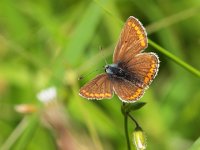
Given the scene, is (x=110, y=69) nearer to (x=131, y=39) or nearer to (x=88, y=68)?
(x=131, y=39)

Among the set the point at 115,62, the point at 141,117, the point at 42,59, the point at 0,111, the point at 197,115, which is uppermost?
the point at 115,62

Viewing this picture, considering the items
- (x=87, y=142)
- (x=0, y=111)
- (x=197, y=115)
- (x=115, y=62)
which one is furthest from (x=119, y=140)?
(x=115, y=62)

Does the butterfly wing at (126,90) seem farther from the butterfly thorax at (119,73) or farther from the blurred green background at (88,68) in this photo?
the blurred green background at (88,68)

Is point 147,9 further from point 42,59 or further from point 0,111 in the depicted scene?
point 0,111

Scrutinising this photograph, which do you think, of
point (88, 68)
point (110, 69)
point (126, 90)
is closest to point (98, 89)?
point (126, 90)

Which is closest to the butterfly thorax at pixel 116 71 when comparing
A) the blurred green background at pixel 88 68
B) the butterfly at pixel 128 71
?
the butterfly at pixel 128 71

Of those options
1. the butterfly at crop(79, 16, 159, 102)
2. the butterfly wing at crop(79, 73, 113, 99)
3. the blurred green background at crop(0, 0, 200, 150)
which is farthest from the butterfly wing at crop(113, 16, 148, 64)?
the blurred green background at crop(0, 0, 200, 150)
